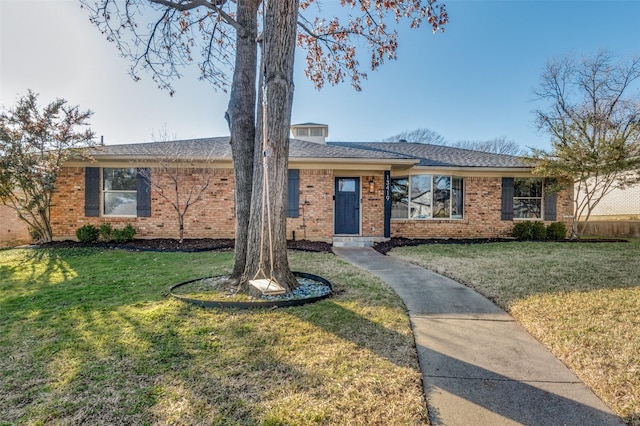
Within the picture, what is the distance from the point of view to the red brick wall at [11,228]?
1073cm

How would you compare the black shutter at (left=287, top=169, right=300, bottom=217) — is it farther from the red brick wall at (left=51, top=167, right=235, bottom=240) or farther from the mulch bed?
the red brick wall at (left=51, top=167, right=235, bottom=240)

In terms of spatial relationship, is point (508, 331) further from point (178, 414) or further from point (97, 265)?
point (97, 265)

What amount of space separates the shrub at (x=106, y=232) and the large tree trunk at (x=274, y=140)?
742 centimetres

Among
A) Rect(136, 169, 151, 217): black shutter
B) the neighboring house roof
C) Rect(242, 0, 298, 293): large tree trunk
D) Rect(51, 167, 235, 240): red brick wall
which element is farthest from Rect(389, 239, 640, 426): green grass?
Rect(136, 169, 151, 217): black shutter

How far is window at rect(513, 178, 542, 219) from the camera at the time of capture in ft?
38.4

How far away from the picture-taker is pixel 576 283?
5043 millimetres

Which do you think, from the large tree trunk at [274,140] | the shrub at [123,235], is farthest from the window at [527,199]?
the shrub at [123,235]

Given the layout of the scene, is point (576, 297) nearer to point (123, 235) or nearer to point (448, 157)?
point (448, 157)

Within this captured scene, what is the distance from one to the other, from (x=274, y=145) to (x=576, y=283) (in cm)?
520

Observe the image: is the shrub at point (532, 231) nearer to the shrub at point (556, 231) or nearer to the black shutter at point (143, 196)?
the shrub at point (556, 231)

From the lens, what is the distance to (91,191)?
10133 millimetres

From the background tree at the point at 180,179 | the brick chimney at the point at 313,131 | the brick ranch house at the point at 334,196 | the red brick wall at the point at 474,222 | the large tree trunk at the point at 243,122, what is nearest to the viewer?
the large tree trunk at the point at 243,122

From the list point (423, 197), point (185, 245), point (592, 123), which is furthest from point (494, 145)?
point (185, 245)

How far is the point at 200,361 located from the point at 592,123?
13.4m
